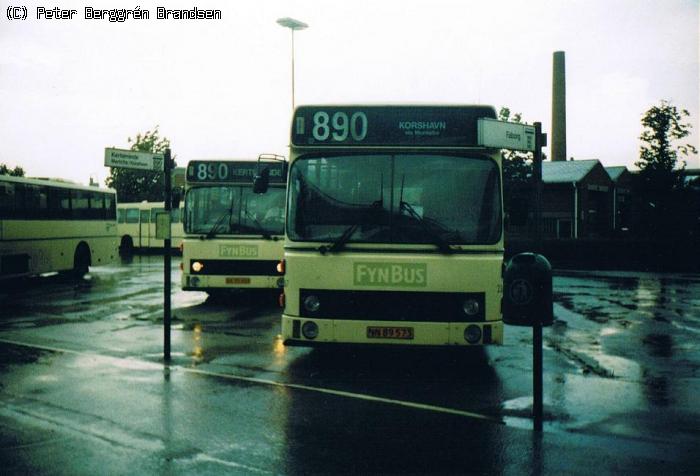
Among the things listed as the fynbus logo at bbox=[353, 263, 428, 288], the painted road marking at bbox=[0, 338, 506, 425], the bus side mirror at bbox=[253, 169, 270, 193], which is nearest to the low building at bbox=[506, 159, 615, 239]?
the bus side mirror at bbox=[253, 169, 270, 193]

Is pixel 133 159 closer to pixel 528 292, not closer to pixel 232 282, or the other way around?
pixel 232 282

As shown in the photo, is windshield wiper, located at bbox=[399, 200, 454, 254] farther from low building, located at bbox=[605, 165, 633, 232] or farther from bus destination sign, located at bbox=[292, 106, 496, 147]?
low building, located at bbox=[605, 165, 633, 232]

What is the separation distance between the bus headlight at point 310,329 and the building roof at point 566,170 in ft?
157

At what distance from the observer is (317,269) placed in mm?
8664

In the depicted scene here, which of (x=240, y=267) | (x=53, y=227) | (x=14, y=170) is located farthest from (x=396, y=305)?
(x=14, y=170)

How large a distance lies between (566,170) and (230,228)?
4516 cm

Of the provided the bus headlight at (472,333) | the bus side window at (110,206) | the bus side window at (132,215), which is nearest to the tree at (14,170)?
the bus side window at (132,215)

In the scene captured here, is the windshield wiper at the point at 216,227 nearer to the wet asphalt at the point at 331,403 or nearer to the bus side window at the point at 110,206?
the wet asphalt at the point at 331,403

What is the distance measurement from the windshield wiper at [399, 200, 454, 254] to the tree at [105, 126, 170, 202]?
48824mm

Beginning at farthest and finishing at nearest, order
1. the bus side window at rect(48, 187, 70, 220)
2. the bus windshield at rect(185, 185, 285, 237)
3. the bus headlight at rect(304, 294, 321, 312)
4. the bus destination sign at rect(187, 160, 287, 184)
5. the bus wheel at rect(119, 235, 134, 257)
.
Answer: the bus wheel at rect(119, 235, 134, 257) < the bus side window at rect(48, 187, 70, 220) < the bus destination sign at rect(187, 160, 287, 184) < the bus windshield at rect(185, 185, 285, 237) < the bus headlight at rect(304, 294, 321, 312)

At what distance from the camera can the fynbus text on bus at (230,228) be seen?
16.1m

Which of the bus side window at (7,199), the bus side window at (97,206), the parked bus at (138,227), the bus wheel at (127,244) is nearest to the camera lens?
the bus side window at (7,199)

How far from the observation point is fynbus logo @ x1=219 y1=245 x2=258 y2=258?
16.1 m

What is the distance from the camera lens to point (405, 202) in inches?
342
